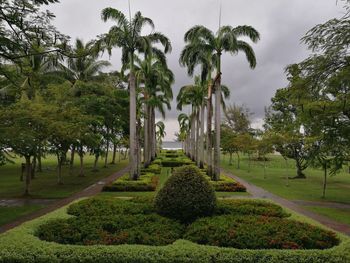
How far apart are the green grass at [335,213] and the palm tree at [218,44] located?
8395mm

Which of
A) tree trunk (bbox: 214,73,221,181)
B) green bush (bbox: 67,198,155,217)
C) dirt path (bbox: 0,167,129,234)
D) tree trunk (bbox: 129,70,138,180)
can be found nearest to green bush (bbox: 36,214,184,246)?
green bush (bbox: 67,198,155,217)

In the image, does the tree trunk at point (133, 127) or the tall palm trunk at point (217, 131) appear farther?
the tall palm trunk at point (217, 131)

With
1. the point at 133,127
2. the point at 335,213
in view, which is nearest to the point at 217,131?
the point at 133,127

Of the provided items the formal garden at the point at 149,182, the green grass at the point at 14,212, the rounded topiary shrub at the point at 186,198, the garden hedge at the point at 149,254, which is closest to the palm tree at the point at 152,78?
the formal garden at the point at 149,182

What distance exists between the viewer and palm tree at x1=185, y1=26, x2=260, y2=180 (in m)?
23.5

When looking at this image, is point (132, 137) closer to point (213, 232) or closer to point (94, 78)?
point (94, 78)

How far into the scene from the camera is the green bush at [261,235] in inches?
318

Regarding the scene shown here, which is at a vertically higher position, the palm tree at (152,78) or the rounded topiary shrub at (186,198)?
the palm tree at (152,78)

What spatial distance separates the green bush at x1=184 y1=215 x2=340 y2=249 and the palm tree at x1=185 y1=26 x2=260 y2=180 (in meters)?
14.4

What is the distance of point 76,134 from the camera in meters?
21.0

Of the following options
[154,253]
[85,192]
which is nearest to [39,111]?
[85,192]

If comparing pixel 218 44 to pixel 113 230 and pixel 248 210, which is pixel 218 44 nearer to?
pixel 248 210

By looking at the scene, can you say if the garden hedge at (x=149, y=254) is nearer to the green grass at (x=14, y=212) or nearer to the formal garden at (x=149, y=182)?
the formal garden at (x=149, y=182)

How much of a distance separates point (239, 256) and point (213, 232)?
5.58 feet
